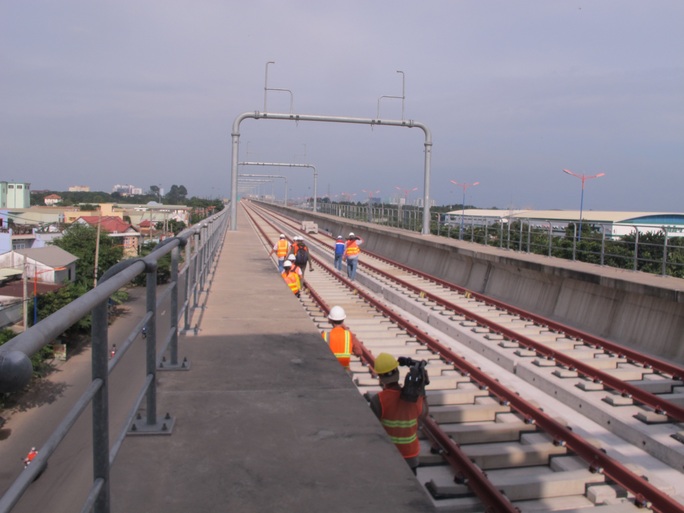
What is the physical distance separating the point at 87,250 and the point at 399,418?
51990 millimetres

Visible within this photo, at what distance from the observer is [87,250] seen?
173 feet

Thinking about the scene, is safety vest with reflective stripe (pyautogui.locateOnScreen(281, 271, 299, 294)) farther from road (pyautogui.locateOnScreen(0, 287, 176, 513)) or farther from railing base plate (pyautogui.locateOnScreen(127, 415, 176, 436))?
railing base plate (pyautogui.locateOnScreen(127, 415, 176, 436))

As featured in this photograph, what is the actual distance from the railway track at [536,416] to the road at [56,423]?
333cm

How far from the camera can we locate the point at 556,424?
7328 millimetres

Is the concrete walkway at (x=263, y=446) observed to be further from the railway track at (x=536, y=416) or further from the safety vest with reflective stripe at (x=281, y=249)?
the safety vest with reflective stripe at (x=281, y=249)

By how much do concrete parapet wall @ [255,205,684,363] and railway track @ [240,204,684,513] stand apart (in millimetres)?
1088

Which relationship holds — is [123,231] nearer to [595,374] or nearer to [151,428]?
[595,374]

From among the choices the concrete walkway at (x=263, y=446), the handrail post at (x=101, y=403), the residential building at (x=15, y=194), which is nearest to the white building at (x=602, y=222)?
the concrete walkway at (x=263, y=446)

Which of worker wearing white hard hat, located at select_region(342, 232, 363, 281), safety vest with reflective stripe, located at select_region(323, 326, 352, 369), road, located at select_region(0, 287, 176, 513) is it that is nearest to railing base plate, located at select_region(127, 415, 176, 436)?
road, located at select_region(0, 287, 176, 513)

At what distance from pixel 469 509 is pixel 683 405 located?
4.38 meters

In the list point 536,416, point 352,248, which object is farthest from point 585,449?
point 352,248

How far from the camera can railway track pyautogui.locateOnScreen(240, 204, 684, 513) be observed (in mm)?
6043

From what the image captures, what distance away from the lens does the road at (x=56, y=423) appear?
1249 centimetres

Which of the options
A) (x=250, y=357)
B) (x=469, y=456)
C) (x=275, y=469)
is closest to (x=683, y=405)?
(x=469, y=456)
